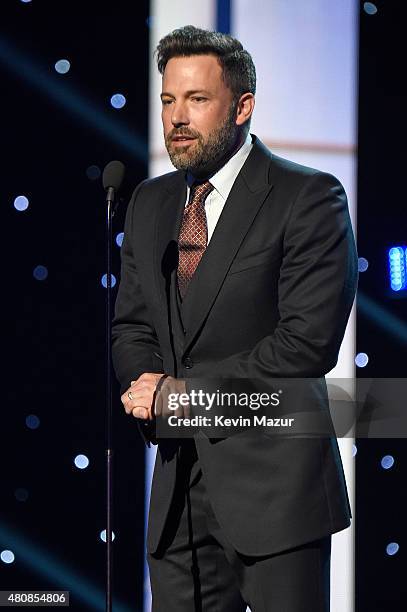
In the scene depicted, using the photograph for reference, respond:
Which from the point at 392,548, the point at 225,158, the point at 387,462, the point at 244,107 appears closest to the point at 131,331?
the point at 225,158

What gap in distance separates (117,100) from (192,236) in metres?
1.10

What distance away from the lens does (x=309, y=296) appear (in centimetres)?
196

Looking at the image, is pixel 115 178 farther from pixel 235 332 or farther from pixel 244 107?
Result: pixel 235 332

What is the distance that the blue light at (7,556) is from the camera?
10.2 feet

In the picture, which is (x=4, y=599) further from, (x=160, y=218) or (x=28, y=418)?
(x=160, y=218)

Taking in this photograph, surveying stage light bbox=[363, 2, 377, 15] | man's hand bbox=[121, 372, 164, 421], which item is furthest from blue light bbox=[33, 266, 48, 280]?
stage light bbox=[363, 2, 377, 15]

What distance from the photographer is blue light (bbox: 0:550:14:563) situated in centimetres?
310

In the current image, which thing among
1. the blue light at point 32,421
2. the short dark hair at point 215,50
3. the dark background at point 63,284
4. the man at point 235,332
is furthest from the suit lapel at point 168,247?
the blue light at point 32,421

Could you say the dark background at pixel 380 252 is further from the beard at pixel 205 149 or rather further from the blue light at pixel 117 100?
the beard at pixel 205 149

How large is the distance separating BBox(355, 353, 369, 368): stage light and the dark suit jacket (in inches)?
48.3

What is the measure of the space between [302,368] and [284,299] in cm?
14

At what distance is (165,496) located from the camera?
81.1 inches

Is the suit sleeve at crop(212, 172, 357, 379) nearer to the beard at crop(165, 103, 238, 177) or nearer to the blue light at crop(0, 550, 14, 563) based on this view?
the beard at crop(165, 103, 238, 177)

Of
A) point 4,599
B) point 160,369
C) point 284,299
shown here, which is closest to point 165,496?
point 160,369
